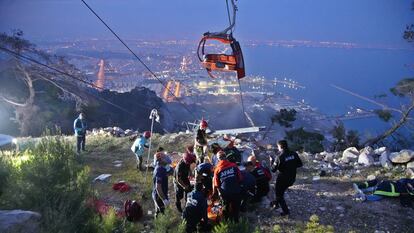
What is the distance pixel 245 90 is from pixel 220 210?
4262 inches

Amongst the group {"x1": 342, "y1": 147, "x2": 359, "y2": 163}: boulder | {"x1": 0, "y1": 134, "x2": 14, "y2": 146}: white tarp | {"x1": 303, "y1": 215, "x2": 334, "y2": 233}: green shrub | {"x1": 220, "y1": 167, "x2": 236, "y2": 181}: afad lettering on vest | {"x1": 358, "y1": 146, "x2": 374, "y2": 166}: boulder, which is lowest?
{"x1": 0, "y1": 134, "x2": 14, "y2": 146}: white tarp

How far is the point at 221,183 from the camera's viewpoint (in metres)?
8.27

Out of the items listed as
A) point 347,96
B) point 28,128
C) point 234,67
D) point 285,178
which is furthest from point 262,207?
point 347,96

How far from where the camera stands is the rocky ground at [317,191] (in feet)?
30.7

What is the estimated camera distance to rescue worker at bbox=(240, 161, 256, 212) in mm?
8992

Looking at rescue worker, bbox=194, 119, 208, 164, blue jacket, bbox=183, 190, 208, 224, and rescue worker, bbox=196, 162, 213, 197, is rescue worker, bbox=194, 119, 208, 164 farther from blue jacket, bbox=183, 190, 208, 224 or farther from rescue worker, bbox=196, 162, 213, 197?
blue jacket, bbox=183, 190, 208, 224

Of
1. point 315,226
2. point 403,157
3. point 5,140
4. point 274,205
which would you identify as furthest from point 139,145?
point 403,157

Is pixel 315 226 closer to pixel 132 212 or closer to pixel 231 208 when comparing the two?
pixel 231 208

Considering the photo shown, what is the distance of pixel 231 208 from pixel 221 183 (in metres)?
0.70

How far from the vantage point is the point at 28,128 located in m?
31.0

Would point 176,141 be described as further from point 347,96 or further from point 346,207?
point 347,96

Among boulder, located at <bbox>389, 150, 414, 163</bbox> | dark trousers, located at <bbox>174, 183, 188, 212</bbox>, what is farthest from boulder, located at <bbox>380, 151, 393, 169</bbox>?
dark trousers, located at <bbox>174, 183, 188, 212</bbox>

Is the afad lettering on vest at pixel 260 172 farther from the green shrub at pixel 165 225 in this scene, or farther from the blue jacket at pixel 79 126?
the blue jacket at pixel 79 126

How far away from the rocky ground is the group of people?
56 cm
